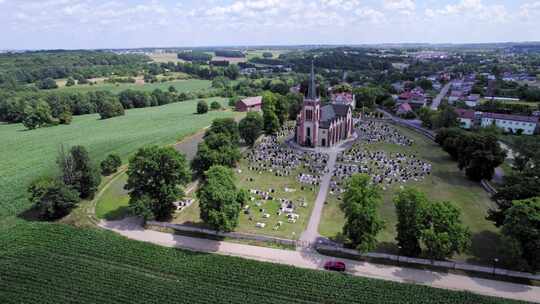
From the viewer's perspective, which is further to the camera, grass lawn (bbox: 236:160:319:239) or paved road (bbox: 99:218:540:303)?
grass lawn (bbox: 236:160:319:239)

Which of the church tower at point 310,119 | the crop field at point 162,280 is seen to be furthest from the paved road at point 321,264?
the church tower at point 310,119

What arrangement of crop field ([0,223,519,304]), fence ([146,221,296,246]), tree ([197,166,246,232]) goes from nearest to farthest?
crop field ([0,223,519,304]) < tree ([197,166,246,232]) < fence ([146,221,296,246])

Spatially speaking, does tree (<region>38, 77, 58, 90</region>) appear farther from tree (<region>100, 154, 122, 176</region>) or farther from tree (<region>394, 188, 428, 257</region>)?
tree (<region>394, 188, 428, 257</region>)

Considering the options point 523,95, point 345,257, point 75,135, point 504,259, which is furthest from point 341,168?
point 523,95

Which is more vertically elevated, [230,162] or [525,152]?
[525,152]

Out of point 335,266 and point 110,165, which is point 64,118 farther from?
point 335,266

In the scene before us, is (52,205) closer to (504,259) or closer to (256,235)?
(256,235)

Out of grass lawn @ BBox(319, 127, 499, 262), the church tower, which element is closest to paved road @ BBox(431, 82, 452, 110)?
grass lawn @ BBox(319, 127, 499, 262)
